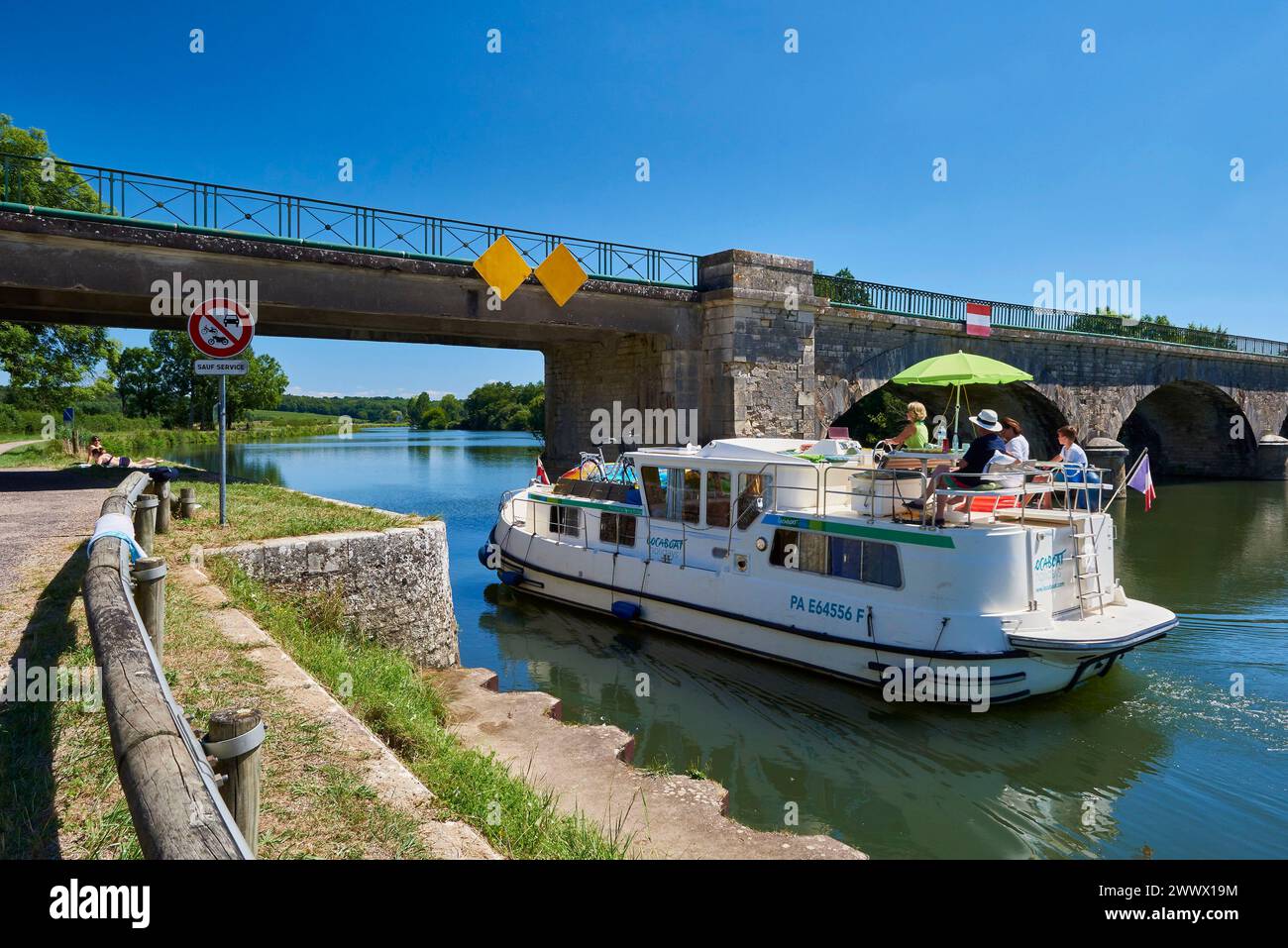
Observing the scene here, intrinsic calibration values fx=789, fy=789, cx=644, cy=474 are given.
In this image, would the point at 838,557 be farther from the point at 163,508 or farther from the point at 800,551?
the point at 163,508

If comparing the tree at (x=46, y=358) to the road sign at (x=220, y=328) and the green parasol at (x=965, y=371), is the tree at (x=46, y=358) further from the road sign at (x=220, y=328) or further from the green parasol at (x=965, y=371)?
the green parasol at (x=965, y=371)

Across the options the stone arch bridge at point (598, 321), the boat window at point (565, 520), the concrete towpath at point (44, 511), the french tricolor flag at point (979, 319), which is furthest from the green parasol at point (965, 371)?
the french tricolor flag at point (979, 319)

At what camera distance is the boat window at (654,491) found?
12.4 m

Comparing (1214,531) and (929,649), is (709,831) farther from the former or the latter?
(1214,531)

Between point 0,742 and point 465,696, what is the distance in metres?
4.84

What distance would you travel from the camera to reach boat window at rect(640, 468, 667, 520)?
12398 millimetres

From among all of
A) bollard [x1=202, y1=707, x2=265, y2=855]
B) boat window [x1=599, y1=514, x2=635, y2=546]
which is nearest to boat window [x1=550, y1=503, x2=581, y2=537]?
boat window [x1=599, y1=514, x2=635, y2=546]

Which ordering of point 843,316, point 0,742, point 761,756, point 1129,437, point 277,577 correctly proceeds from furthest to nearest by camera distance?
point 1129,437 < point 843,316 < point 761,756 < point 277,577 < point 0,742

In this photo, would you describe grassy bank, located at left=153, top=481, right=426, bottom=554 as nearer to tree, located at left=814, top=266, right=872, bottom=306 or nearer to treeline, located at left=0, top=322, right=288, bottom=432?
tree, located at left=814, top=266, right=872, bottom=306

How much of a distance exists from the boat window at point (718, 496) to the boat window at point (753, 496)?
0.21 meters

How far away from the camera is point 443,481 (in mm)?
34750

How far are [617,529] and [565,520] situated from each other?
5.14 feet

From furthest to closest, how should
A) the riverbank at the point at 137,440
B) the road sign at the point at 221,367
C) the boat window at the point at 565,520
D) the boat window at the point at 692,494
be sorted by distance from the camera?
the riverbank at the point at 137,440 < the boat window at the point at 565,520 < the boat window at the point at 692,494 < the road sign at the point at 221,367
